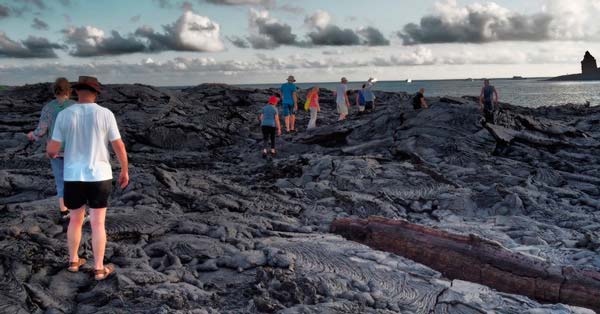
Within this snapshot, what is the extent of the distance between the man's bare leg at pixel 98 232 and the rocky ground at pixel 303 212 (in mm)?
248

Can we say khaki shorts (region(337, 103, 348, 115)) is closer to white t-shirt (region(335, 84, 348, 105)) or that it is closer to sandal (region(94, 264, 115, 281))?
white t-shirt (region(335, 84, 348, 105))

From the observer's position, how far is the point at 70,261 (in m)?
4.54

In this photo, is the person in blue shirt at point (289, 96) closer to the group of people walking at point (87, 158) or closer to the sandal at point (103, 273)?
the group of people walking at point (87, 158)

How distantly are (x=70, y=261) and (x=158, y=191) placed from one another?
11.2 ft

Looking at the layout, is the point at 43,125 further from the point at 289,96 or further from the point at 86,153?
the point at 289,96

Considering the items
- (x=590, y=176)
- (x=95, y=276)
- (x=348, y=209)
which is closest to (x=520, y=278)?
(x=348, y=209)

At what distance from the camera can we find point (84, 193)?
13.5ft

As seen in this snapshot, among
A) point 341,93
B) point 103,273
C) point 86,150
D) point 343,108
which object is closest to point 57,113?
point 86,150

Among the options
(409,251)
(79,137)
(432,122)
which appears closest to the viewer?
(79,137)

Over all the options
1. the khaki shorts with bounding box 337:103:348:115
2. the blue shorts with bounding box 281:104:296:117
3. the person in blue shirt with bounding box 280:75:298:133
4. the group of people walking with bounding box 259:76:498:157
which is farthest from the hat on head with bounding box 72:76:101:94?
the khaki shorts with bounding box 337:103:348:115

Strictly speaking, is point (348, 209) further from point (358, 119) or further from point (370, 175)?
point (358, 119)

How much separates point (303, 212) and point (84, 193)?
440 centimetres

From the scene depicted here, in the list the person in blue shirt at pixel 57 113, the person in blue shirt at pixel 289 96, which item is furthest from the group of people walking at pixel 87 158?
the person in blue shirt at pixel 289 96

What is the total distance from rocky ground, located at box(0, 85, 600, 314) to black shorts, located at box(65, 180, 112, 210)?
0.81 m
